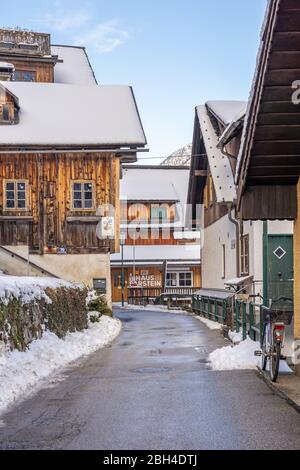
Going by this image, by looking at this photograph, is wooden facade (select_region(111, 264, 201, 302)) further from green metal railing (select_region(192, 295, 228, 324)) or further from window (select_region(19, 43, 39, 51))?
window (select_region(19, 43, 39, 51))

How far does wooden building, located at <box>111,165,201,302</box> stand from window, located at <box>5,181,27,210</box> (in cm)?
1885

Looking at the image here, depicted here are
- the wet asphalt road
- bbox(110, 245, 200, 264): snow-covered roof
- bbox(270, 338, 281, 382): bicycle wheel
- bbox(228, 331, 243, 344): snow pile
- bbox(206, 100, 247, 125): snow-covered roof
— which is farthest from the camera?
bbox(110, 245, 200, 264): snow-covered roof

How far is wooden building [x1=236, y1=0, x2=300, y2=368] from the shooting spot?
305 inches

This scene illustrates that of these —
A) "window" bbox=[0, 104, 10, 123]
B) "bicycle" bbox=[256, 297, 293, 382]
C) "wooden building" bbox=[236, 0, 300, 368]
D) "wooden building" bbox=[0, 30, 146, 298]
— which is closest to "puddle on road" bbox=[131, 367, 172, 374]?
"bicycle" bbox=[256, 297, 293, 382]

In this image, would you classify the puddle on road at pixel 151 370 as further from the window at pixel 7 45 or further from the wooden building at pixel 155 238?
the wooden building at pixel 155 238

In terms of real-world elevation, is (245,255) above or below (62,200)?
below

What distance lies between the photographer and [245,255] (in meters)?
22.3

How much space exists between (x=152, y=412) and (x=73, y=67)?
37.2 m

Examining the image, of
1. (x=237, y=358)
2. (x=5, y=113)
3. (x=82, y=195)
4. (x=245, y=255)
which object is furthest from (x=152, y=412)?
(x=5, y=113)

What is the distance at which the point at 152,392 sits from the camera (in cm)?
953

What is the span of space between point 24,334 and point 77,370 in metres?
1.28

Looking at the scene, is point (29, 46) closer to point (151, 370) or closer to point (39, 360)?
point (39, 360)
